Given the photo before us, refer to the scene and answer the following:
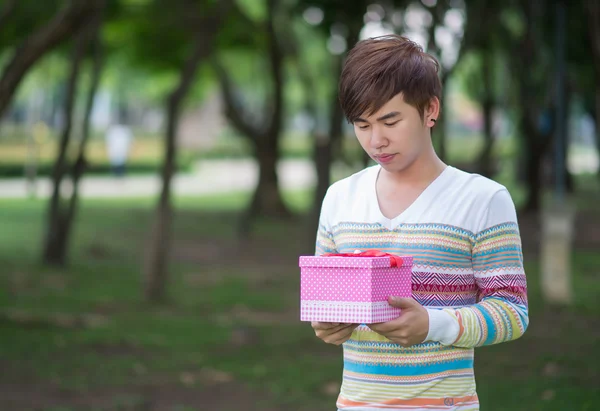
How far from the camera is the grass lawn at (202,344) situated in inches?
307

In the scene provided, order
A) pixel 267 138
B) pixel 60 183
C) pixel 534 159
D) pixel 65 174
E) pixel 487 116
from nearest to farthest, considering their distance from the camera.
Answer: pixel 60 183 < pixel 65 174 < pixel 534 159 < pixel 267 138 < pixel 487 116

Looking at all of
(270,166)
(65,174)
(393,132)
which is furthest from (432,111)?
(270,166)

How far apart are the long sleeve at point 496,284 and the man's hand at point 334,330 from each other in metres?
0.24

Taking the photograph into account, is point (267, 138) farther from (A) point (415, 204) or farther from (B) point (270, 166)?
(A) point (415, 204)

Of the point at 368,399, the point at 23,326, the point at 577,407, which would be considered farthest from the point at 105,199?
the point at 368,399

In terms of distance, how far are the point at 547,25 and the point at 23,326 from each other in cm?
1384

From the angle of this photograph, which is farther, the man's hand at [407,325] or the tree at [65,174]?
the tree at [65,174]

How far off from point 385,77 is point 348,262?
476 millimetres

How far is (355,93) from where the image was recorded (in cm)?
240

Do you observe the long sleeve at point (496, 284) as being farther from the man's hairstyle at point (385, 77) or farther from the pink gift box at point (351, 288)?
the man's hairstyle at point (385, 77)

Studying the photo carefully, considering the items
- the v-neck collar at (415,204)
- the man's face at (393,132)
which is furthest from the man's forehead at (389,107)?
the v-neck collar at (415,204)

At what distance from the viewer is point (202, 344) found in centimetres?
1012

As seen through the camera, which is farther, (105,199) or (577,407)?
(105,199)

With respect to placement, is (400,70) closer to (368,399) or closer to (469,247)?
(469,247)
